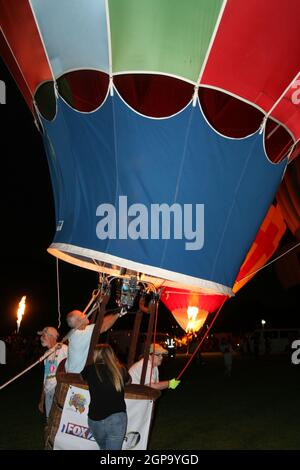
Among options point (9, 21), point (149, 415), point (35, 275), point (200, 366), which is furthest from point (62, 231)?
point (35, 275)

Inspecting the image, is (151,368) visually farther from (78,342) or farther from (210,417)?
(210,417)

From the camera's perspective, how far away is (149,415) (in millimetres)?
4898

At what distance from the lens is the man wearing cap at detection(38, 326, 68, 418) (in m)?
5.59

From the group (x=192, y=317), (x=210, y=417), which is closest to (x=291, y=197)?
(x=192, y=317)

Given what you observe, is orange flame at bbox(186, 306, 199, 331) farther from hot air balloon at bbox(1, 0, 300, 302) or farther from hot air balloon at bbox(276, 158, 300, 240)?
hot air balloon at bbox(1, 0, 300, 302)

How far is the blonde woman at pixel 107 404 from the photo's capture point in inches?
166

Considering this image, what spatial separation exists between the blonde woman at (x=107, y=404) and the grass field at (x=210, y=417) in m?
2.34

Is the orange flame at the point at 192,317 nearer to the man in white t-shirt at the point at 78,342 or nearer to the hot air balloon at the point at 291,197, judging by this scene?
the hot air balloon at the point at 291,197

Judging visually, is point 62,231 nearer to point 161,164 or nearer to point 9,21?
point 161,164

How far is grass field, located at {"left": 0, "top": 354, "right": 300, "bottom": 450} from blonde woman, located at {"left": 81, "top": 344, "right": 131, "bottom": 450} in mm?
2335

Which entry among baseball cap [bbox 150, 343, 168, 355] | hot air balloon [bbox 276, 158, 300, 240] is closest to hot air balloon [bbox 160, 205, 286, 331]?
hot air balloon [bbox 276, 158, 300, 240]

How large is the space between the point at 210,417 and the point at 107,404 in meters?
4.81
